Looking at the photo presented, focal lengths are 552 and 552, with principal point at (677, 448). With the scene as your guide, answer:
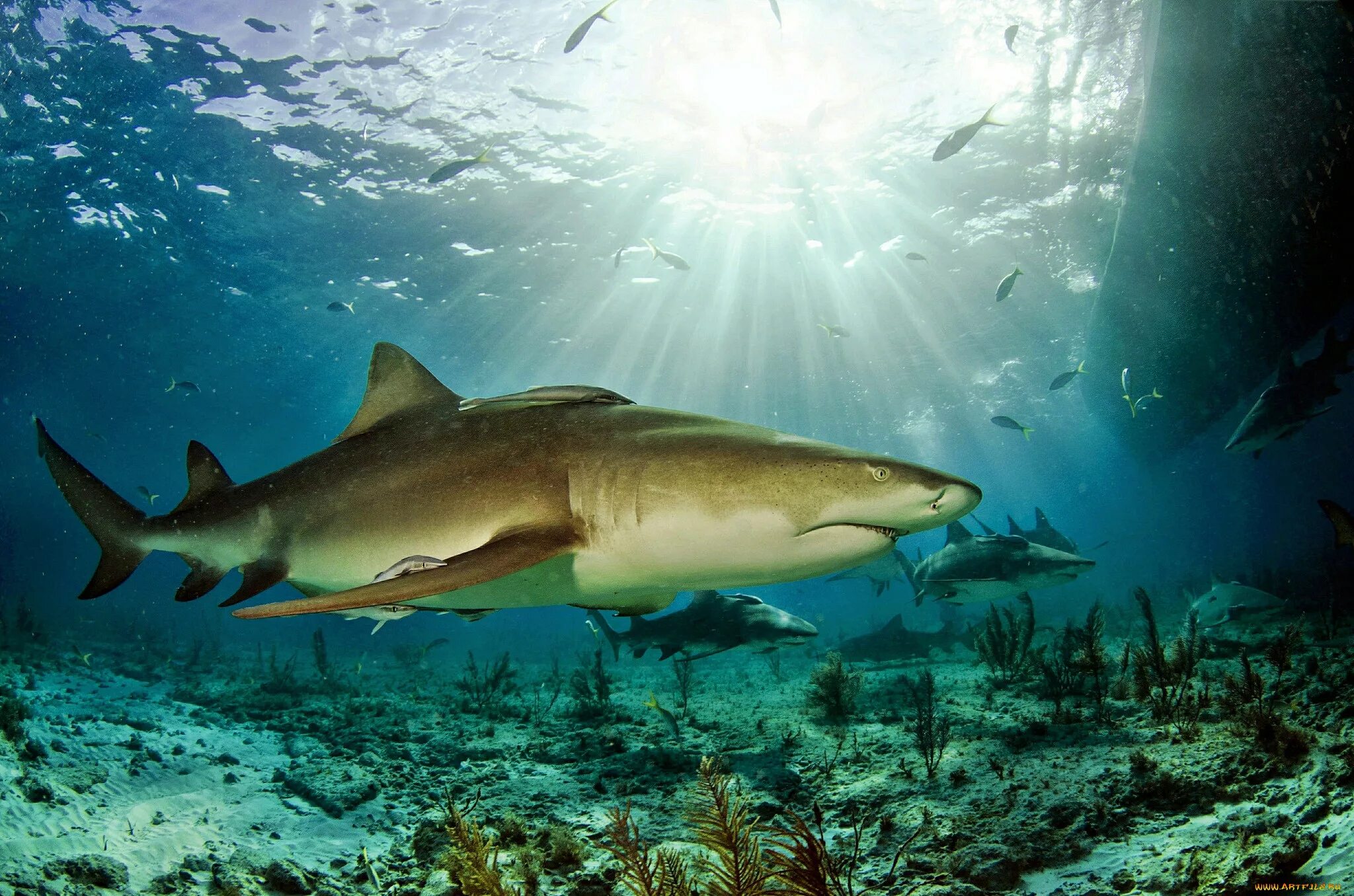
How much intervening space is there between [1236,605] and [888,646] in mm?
5577

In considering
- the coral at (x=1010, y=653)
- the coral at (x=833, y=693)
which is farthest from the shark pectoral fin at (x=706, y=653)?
the coral at (x=1010, y=653)

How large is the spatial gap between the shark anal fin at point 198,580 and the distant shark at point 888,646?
35.0 ft

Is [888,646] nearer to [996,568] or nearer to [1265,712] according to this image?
[996,568]

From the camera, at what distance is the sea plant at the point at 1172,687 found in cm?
443

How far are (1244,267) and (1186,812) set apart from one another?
1484 cm

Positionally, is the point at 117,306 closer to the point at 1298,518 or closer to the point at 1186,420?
the point at 1186,420

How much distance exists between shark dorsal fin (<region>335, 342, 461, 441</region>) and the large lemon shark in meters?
0.01

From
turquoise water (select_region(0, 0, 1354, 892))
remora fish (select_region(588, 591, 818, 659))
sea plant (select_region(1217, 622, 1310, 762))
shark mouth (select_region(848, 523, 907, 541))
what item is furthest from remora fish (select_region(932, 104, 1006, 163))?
shark mouth (select_region(848, 523, 907, 541))

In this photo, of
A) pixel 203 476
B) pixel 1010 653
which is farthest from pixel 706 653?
pixel 203 476

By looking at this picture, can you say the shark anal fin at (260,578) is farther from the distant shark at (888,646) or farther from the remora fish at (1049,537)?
the remora fish at (1049,537)

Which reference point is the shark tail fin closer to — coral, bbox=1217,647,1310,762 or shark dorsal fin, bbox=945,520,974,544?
shark dorsal fin, bbox=945,520,974,544

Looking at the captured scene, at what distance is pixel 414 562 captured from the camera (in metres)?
2.27

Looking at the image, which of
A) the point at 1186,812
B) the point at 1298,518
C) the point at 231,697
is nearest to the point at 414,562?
the point at 1186,812

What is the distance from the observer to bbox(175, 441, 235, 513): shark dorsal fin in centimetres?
361
